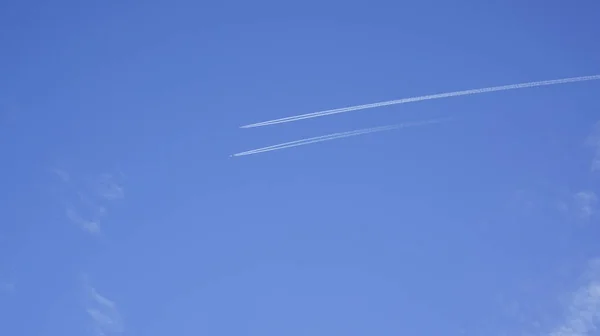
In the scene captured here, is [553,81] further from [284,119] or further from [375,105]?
[284,119]

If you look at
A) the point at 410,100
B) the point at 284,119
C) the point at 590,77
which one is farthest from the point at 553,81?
the point at 284,119

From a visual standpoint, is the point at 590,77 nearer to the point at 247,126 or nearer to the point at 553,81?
the point at 553,81

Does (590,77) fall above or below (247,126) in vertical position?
below

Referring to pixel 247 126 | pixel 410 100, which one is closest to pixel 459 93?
pixel 410 100

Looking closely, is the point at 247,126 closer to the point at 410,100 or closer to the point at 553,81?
the point at 410,100

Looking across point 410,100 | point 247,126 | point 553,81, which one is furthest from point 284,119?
point 553,81
